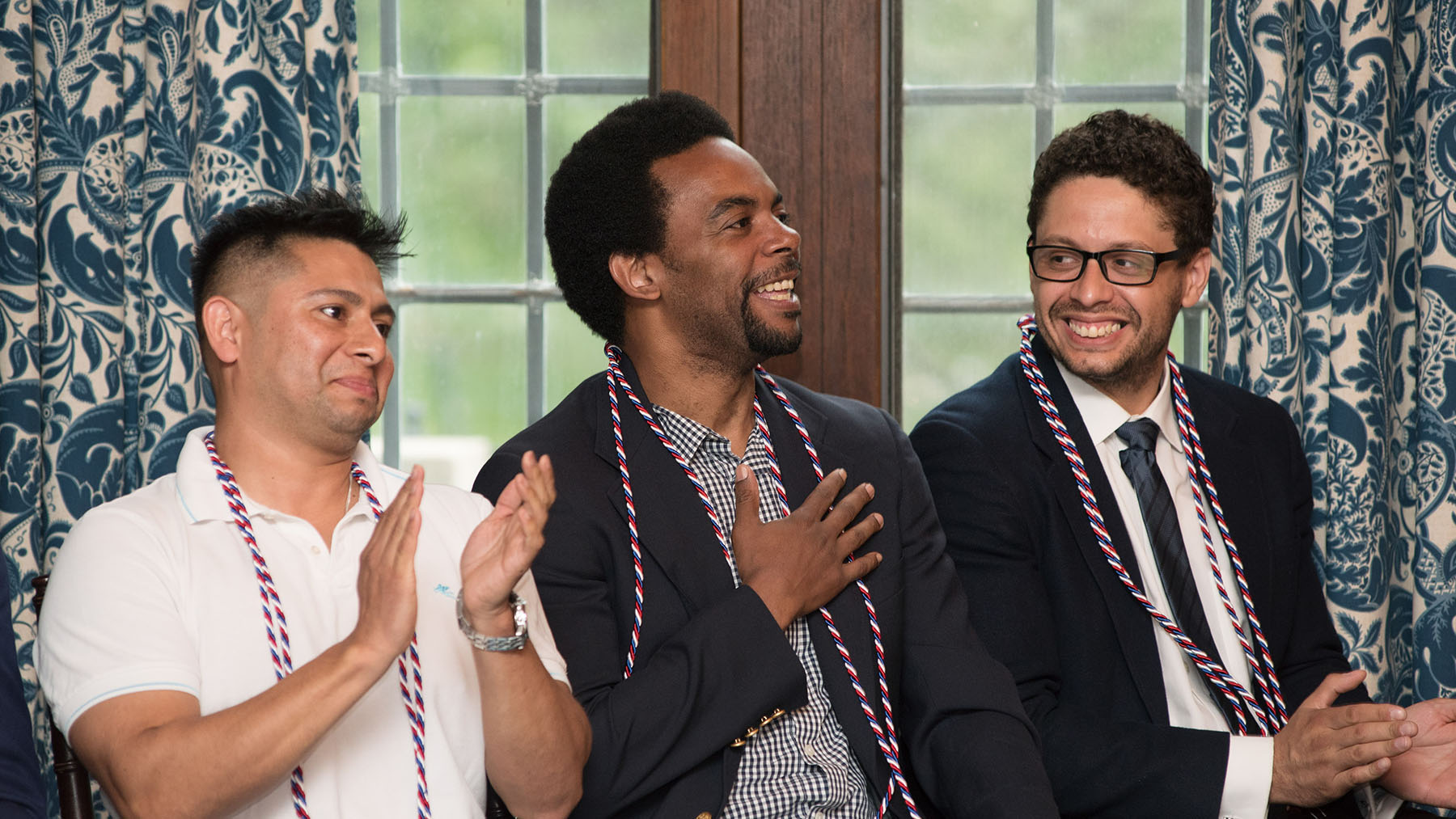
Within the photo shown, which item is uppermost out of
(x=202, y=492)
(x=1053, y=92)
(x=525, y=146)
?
(x=1053, y=92)

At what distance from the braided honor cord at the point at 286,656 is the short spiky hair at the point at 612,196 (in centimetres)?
75

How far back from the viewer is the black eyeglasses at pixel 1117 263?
6.85 feet

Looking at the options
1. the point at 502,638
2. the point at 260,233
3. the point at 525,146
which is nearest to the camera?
the point at 502,638

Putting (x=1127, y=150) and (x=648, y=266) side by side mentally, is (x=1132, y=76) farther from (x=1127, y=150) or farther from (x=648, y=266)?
(x=648, y=266)

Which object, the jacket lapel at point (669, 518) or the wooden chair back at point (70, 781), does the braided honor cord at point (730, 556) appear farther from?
the wooden chair back at point (70, 781)

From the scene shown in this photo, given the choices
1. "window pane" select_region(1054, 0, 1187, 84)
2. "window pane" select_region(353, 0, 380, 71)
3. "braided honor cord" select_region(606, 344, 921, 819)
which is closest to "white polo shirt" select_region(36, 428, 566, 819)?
"braided honor cord" select_region(606, 344, 921, 819)

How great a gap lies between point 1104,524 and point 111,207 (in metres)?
1.76

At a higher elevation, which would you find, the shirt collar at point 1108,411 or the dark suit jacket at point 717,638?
the shirt collar at point 1108,411

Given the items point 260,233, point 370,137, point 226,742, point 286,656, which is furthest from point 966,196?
point 226,742

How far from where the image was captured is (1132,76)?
2.64 m

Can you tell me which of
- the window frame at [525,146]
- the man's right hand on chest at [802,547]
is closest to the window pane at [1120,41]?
the window frame at [525,146]

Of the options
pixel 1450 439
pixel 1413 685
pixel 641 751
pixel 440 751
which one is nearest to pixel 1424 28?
pixel 1450 439

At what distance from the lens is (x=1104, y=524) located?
2.06 meters

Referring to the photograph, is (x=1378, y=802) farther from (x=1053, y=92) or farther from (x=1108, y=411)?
(x=1053, y=92)
